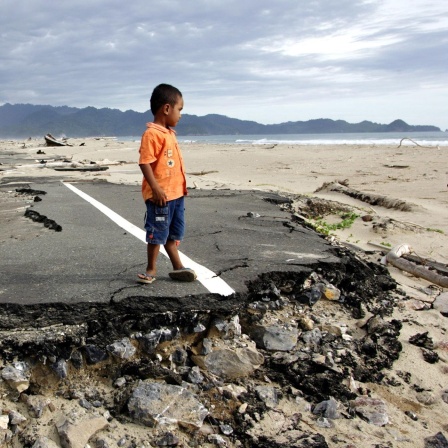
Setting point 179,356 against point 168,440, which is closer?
point 168,440

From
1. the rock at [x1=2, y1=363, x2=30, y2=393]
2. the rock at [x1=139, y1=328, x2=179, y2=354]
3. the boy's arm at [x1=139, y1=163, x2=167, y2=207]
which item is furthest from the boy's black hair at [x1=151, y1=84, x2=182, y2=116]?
the rock at [x1=2, y1=363, x2=30, y2=393]

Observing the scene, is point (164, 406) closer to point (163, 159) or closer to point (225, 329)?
point (225, 329)

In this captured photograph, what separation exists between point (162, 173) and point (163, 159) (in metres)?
0.11

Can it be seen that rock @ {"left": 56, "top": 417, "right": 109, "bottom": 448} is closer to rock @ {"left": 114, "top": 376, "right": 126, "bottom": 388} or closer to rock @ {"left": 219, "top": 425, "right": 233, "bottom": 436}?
rock @ {"left": 114, "top": 376, "right": 126, "bottom": 388}

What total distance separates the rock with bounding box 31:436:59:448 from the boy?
157 centimetres

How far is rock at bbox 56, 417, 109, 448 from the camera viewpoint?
2.64m

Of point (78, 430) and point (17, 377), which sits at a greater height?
point (17, 377)

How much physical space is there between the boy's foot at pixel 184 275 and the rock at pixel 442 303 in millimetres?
2278

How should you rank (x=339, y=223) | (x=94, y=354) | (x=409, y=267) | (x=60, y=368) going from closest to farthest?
(x=60, y=368), (x=94, y=354), (x=409, y=267), (x=339, y=223)

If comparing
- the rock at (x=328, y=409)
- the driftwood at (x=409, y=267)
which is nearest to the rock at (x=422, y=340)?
the rock at (x=328, y=409)

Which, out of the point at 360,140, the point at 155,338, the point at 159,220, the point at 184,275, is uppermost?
the point at 360,140

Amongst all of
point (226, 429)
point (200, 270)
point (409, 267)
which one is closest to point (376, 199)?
point (409, 267)

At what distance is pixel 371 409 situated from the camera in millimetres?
3162

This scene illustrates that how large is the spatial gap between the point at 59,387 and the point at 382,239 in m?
5.57
